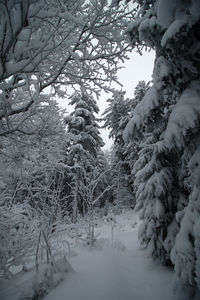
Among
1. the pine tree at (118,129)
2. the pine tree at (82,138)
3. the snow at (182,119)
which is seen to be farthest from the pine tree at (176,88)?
the pine tree at (118,129)

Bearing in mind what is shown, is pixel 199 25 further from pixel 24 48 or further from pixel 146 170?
pixel 146 170

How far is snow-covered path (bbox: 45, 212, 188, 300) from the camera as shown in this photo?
373cm

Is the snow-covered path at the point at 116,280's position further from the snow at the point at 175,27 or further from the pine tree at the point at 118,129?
the pine tree at the point at 118,129

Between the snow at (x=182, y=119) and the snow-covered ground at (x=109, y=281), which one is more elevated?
the snow at (x=182, y=119)

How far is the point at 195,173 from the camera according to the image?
8.91 ft

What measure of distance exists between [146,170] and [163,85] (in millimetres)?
2804

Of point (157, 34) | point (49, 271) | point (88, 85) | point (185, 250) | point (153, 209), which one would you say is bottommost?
point (49, 271)

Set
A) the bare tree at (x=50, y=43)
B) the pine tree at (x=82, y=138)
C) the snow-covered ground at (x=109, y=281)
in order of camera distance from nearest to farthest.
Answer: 1. the bare tree at (x=50, y=43)
2. the snow-covered ground at (x=109, y=281)
3. the pine tree at (x=82, y=138)

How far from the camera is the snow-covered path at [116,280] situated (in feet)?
12.2

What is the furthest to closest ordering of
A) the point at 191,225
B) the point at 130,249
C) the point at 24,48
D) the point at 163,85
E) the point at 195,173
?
the point at 130,249 → the point at 163,85 → the point at 191,225 → the point at 195,173 → the point at 24,48

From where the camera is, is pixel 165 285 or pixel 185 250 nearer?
pixel 185 250

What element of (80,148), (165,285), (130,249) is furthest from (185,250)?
(80,148)

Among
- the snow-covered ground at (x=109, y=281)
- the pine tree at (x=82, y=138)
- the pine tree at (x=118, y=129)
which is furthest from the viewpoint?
the pine tree at (x=118, y=129)

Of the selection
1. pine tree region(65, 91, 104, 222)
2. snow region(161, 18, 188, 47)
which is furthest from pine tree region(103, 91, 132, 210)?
snow region(161, 18, 188, 47)
